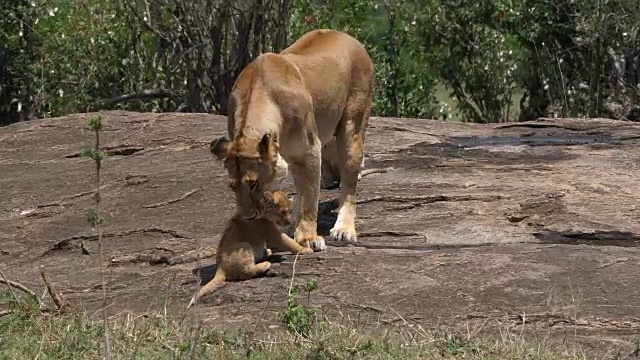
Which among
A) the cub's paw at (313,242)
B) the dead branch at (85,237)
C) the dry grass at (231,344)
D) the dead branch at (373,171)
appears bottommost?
the dead branch at (85,237)

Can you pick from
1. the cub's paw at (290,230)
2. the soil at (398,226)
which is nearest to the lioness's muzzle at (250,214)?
the soil at (398,226)

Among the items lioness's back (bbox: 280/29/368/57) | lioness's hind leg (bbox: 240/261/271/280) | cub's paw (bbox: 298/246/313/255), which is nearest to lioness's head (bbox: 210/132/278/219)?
lioness's hind leg (bbox: 240/261/271/280)

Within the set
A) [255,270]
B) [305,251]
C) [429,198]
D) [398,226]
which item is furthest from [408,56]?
[255,270]

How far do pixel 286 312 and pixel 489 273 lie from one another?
128cm

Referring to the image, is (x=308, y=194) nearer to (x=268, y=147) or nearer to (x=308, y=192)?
(x=308, y=192)

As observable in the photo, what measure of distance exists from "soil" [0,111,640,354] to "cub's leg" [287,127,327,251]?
0.22m

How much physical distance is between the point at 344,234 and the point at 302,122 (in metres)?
0.95

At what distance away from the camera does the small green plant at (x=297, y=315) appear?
707cm

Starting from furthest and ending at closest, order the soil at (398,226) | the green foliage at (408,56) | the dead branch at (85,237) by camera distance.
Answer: the green foliage at (408,56)
the dead branch at (85,237)
the soil at (398,226)

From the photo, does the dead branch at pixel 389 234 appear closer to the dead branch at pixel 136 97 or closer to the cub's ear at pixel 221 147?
the cub's ear at pixel 221 147

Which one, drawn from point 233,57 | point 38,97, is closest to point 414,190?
point 233,57

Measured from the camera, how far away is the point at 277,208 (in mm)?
7781

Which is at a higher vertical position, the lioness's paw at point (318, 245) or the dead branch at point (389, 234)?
the lioness's paw at point (318, 245)

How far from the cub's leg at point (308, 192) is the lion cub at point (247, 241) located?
40 centimetres
